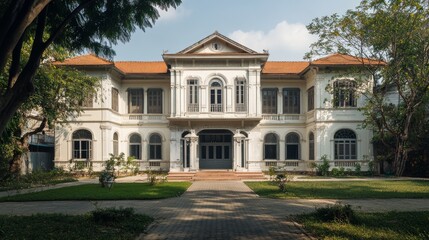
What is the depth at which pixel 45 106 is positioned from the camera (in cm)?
2283

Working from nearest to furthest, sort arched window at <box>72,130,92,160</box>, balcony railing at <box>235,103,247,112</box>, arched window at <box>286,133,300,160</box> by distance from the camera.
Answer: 1. balcony railing at <box>235,103,247,112</box>
2. arched window at <box>72,130,92,160</box>
3. arched window at <box>286,133,300,160</box>

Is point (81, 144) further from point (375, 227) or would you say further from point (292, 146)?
point (375, 227)

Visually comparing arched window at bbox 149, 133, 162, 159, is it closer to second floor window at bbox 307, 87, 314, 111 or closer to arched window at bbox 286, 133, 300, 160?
arched window at bbox 286, 133, 300, 160

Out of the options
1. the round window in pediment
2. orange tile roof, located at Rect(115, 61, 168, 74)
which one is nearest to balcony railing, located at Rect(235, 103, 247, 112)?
the round window in pediment

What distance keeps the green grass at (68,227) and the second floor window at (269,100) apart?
2386 centimetres

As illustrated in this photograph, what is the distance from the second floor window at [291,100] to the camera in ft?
111

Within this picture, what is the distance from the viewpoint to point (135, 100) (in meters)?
34.1

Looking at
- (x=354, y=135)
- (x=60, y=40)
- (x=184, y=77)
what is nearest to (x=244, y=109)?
(x=184, y=77)

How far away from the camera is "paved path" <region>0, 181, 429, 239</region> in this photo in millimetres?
9172

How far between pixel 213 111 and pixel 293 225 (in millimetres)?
21139

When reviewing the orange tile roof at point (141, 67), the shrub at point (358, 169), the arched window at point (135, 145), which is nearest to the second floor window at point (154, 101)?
the orange tile roof at point (141, 67)

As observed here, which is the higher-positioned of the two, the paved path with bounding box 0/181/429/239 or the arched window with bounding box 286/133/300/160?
the arched window with bounding box 286/133/300/160

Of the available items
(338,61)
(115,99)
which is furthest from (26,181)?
→ (338,61)

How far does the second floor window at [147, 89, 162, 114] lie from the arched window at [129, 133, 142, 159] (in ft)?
7.49
